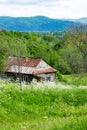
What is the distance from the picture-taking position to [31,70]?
169ft

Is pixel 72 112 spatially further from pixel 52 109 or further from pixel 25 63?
pixel 25 63

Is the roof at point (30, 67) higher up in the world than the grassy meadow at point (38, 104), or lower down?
lower down

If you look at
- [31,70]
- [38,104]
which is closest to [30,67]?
[31,70]

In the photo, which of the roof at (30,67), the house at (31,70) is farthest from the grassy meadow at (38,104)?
the roof at (30,67)

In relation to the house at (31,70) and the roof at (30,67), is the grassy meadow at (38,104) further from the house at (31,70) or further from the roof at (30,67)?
the roof at (30,67)

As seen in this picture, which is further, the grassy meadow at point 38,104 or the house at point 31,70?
the house at point 31,70

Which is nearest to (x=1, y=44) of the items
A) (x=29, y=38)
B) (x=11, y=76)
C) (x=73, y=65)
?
(x=11, y=76)

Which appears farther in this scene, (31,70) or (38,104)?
(31,70)

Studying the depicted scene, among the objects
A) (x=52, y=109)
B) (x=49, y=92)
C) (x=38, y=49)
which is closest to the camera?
(x=52, y=109)

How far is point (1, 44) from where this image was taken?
56.2 metres

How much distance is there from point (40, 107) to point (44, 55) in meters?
72.7

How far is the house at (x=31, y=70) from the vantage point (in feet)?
167

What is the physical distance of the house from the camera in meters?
50.8

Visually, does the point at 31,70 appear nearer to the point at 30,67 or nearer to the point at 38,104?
the point at 30,67
